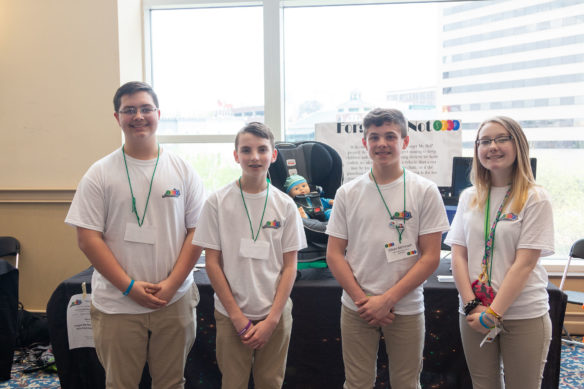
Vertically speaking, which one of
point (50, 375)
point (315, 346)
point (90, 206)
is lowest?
point (50, 375)

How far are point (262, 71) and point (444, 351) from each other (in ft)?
8.33

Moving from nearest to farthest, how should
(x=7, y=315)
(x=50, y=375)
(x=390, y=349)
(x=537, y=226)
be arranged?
(x=537, y=226) < (x=390, y=349) < (x=7, y=315) < (x=50, y=375)

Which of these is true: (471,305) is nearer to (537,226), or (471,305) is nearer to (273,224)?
(537,226)

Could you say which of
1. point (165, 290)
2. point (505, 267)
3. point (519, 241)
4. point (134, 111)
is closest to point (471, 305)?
point (505, 267)

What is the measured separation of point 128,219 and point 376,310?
3.33 feet

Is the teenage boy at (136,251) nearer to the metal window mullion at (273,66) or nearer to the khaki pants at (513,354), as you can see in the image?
the khaki pants at (513,354)

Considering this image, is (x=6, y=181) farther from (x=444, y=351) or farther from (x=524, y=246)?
(x=524, y=246)

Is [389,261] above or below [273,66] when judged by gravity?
below

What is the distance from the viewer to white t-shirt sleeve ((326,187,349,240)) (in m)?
1.74

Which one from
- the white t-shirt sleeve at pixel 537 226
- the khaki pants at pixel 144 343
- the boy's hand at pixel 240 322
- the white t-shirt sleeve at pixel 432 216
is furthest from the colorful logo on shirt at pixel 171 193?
the white t-shirt sleeve at pixel 537 226

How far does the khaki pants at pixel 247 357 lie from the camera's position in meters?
1.64

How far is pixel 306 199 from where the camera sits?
7.54 feet

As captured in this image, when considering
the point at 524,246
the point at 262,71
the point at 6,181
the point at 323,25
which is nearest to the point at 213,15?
the point at 262,71

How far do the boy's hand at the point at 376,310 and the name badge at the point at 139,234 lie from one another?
2.74ft
